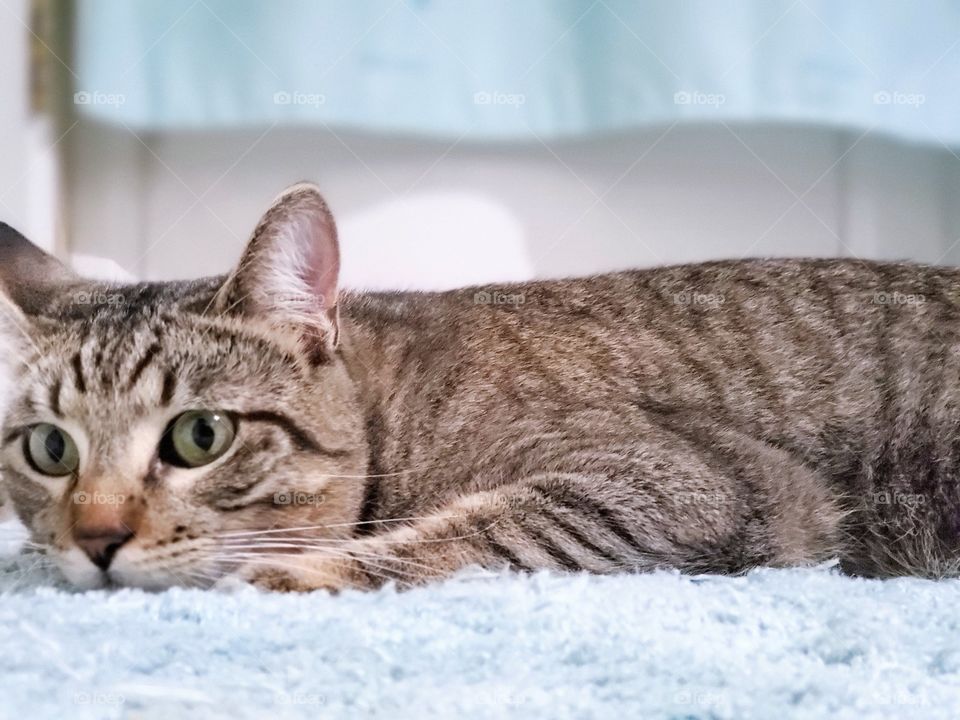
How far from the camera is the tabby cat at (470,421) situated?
49.9 inches

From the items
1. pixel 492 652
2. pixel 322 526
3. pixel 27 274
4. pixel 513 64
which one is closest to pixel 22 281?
pixel 27 274

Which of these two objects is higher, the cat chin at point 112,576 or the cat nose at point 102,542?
the cat nose at point 102,542

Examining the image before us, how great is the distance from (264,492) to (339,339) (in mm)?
341

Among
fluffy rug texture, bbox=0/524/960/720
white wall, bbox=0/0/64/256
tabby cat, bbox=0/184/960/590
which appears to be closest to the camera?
fluffy rug texture, bbox=0/524/960/720

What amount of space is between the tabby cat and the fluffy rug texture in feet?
0.37

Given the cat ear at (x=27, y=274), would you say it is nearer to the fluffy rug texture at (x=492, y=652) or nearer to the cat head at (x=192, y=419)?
the cat head at (x=192, y=419)

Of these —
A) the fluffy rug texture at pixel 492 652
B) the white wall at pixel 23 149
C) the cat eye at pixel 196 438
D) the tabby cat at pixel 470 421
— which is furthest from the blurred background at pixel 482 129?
the fluffy rug texture at pixel 492 652

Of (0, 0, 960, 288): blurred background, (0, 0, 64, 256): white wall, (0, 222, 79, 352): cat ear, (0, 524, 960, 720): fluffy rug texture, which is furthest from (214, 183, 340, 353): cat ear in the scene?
(0, 0, 64, 256): white wall

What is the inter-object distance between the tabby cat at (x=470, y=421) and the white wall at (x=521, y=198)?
26.9 inches

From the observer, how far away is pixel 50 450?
1.36m

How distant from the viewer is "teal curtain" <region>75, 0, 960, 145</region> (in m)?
2.36

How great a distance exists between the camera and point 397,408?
153cm

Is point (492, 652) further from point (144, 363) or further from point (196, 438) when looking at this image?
point (144, 363)

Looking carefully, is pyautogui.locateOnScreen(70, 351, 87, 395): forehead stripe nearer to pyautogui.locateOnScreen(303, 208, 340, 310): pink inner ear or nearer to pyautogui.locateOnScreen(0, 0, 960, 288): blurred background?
pyautogui.locateOnScreen(303, 208, 340, 310): pink inner ear
